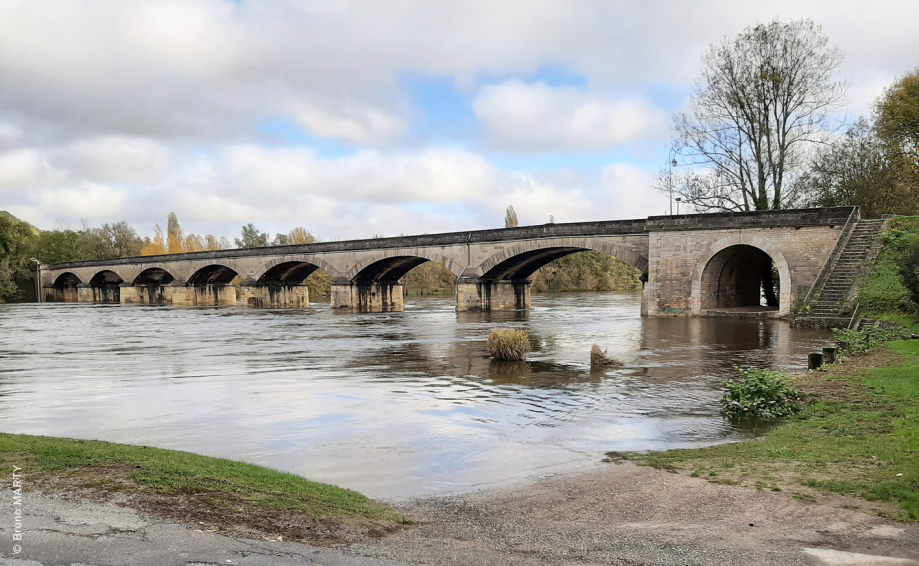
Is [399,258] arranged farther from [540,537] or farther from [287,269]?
[540,537]

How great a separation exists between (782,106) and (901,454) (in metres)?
33.5

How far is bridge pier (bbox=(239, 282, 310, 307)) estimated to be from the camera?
2534 inches

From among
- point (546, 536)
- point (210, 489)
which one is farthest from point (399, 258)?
point (546, 536)

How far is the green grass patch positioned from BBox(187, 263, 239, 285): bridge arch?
67.3 meters

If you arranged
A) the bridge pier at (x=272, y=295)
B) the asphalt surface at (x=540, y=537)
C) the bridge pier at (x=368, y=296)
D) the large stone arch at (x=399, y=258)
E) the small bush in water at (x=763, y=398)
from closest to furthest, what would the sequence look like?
the asphalt surface at (x=540, y=537), the small bush in water at (x=763, y=398), the large stone arch at (x=399, y=258), the bridge pier at (x=368, y=296), the bridge pier at (x=272, y=295)

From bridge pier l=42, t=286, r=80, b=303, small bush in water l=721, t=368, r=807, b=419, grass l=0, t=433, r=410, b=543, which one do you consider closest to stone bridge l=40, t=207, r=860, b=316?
bridge pier l=42, t=286, r=80, b=303

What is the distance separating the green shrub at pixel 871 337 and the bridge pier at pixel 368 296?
40.7m

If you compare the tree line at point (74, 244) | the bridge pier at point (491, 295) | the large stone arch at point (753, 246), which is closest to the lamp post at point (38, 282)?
the tree line at point (74, 244)

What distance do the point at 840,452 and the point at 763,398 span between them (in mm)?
3147

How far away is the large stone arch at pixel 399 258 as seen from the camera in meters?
48.6

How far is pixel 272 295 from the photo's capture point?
64.9 metres

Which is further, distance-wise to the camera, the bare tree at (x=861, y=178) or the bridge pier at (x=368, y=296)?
the bridge pier at (x=368, y=296)

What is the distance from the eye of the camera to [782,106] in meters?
36.7

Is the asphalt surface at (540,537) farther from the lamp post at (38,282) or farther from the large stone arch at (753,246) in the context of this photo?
the lamp post at (38,282)
